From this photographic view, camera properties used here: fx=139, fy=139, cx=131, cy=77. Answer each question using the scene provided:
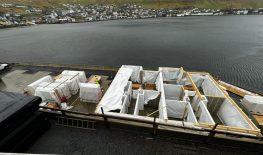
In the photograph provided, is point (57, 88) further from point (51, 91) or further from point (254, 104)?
point (254, 104)

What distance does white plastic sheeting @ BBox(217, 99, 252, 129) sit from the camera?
13231 mm

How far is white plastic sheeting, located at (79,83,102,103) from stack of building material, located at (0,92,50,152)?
7.47 m

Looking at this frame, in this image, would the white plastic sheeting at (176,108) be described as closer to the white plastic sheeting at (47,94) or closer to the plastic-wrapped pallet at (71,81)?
the plastic-wrapped pallet at (71,81)

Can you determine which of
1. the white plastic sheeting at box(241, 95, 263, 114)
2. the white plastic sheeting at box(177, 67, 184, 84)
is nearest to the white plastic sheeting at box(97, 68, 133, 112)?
the white plastic sheeting at box(177, 67, 184, 84)

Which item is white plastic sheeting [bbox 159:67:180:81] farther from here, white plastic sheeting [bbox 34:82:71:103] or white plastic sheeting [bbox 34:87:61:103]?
white plastic sheeting [bbox 34:87:61:103]

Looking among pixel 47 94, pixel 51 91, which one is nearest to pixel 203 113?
pixel 51 91

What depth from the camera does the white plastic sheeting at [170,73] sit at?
22.7 metres

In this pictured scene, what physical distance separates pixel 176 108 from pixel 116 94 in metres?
7.24

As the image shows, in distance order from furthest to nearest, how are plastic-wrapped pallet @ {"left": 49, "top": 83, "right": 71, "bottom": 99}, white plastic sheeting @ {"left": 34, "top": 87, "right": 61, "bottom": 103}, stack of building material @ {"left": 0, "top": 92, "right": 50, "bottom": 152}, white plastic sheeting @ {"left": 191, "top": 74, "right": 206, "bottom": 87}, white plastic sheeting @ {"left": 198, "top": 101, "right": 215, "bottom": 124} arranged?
white plastic sheeting @ {"left": 191, "top": 74, "right": 206, "bottom": 87}, plastic-wrapped pallet @ {"left": 49, "top": 83, "right": 71, "bottom": 99}, white plastic sheeting @ {"left": 34, "top": 87, "right": 61, "bottom": 103}, white plastic sheeting @ {"left": 198, "top": 101, "right": 215, "bottom": 124}, stack of building material @ {"left": 0, "top": 92, "right": 50, "bottom": 152}

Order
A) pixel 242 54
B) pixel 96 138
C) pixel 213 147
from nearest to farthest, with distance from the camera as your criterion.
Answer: pixel 213 147 < pixel 96 138 < pixel 242 54

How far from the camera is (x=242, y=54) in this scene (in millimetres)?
55844

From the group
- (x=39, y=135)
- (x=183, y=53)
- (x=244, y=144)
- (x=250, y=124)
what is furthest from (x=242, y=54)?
(x=39, y=135)

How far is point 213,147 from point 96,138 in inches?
326

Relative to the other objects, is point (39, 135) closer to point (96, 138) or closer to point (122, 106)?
point (96, 138)
